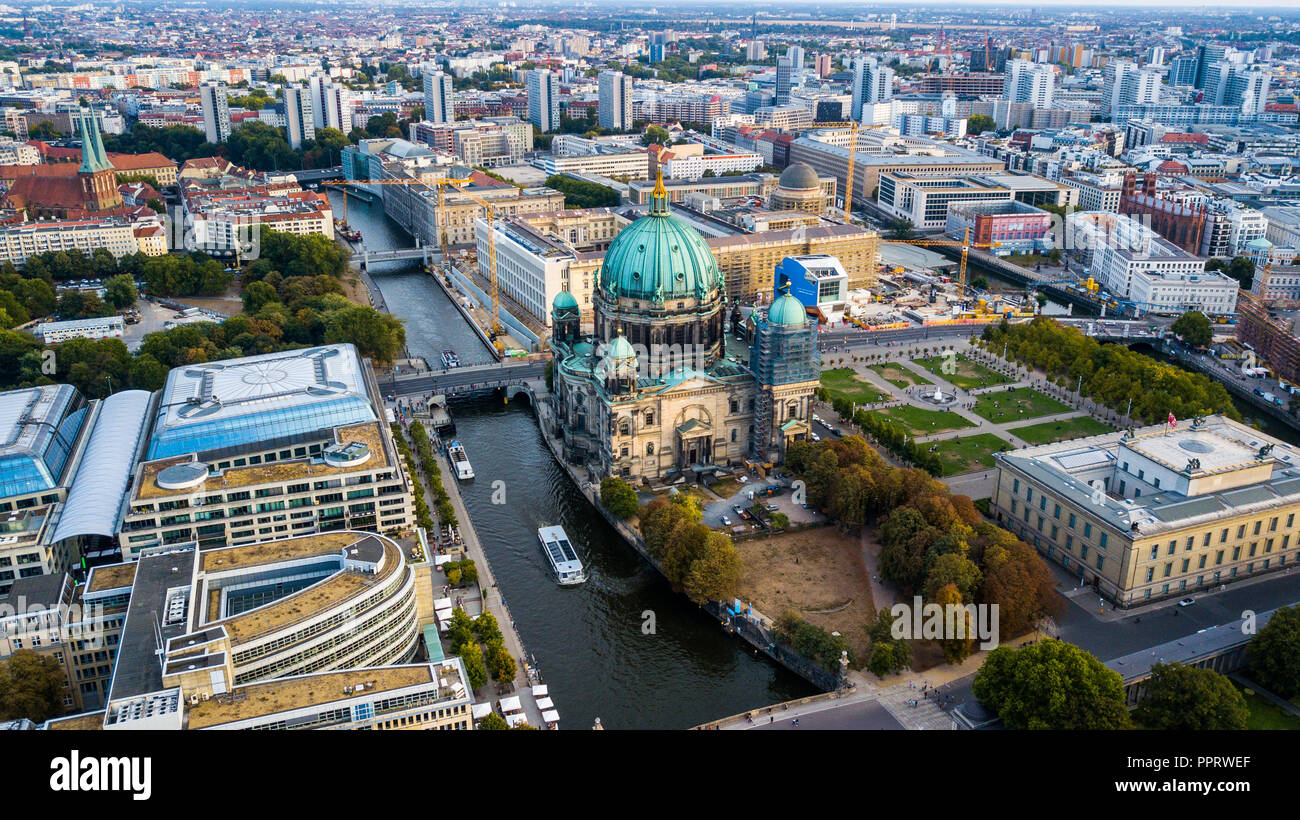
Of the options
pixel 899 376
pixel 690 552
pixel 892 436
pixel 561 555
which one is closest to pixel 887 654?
pixel 690 552

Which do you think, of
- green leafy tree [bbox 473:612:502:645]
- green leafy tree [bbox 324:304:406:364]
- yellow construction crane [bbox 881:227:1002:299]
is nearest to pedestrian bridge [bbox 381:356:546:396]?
green leafy tree [bbox 324:304:406:364]

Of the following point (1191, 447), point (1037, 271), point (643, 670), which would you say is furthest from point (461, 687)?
point (1037, 271)

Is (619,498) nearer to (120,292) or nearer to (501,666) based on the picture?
(501,666)

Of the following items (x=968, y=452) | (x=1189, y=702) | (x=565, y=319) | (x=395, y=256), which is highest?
(x=565, y=319)

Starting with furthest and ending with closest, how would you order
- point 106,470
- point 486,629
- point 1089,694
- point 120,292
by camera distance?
1. point 120,292
2. point 106,470
3. point 486,629
4. point 1089,694

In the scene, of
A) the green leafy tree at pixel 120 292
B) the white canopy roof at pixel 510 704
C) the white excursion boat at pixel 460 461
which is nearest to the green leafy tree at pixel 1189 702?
the white canopy roof at pixel 510 704

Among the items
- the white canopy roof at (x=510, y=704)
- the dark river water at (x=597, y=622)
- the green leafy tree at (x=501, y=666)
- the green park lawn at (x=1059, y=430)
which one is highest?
the green park lawn at (x=1059, y=430)

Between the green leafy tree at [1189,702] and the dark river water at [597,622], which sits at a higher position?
the green leafy tree at [1189,702]

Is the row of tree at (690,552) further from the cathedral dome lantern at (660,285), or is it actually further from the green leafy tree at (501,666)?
the cathedral dome lantern at (660,285)
